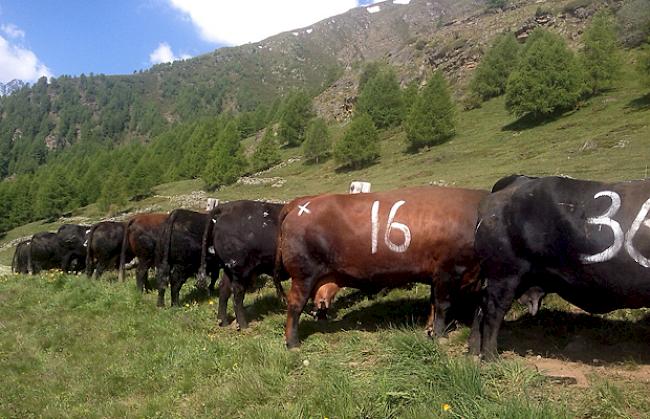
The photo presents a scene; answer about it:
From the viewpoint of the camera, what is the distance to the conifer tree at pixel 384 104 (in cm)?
7500

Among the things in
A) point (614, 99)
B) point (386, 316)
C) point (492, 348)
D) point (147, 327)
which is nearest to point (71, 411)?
point (147, 327)

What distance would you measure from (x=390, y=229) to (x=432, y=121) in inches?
2136

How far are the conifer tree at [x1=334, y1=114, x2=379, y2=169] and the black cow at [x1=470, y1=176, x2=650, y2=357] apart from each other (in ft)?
180

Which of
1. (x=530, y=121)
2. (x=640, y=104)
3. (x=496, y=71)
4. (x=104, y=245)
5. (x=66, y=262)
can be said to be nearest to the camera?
(x=104, y=245)

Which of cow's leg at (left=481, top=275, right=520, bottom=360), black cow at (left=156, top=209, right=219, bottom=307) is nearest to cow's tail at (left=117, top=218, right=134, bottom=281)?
Result: black cow at (left=156, top=209, right=219, bottom=307)

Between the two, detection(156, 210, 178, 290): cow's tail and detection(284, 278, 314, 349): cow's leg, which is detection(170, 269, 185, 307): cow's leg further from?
detection(284, 278, 314, 349): cow's leg

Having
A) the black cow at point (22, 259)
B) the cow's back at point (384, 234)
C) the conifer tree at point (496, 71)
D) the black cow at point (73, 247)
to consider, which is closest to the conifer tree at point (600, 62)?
the conifer tree at point (496, 71)

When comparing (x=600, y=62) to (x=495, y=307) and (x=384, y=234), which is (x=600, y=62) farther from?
(x=495, y=307)

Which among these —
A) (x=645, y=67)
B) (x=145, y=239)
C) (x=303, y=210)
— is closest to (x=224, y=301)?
(x=303, y=210)

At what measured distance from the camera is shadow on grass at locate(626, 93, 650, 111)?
42.6 metres

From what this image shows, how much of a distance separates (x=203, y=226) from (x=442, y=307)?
20.9ft

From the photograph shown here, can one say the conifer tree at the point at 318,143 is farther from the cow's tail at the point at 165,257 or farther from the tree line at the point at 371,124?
the cow's tail at the point at 165,257

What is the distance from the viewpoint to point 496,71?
67.9 metres

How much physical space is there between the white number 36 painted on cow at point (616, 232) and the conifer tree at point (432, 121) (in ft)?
177
